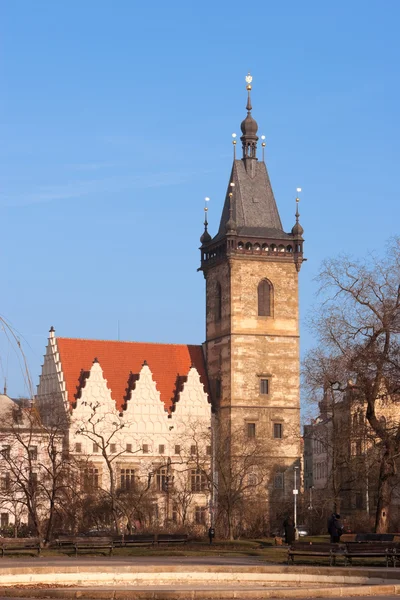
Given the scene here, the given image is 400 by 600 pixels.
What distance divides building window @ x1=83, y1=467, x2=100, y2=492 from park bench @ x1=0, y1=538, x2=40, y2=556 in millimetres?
31511

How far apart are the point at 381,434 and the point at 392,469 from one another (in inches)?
61.8

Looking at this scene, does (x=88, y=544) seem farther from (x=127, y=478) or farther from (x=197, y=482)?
(x=127, y=478)

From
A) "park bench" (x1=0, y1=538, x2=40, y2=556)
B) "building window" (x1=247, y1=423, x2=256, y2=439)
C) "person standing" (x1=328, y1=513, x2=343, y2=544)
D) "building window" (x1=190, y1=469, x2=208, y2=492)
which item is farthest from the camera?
"building window" (x1=247, y1=423, x2=256, y2=439)

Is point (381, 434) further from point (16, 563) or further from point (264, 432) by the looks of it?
point (264, 432)

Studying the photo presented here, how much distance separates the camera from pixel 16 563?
40344 mm

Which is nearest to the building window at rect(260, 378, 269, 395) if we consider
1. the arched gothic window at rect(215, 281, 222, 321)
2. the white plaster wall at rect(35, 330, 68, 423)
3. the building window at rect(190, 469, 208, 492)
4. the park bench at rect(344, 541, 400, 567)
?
the arched gothic window at rect(215, 281, 222, 321)

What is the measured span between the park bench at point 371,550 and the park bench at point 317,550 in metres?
0.36

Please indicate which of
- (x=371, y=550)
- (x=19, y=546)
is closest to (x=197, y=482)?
(x=19, y=546)

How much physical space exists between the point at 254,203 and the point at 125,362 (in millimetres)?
16162

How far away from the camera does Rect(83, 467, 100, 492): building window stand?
83.4 metres

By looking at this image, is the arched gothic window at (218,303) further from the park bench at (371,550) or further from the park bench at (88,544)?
the park bench at (371,550)

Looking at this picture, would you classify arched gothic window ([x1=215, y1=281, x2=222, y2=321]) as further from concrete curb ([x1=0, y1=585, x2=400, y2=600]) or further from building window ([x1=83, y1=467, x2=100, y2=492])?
concrete curb ([x1=0, y1=585, x2=400, y2=600])

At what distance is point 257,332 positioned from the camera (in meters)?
102

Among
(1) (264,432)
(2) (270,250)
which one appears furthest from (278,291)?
(1) (264,432)
